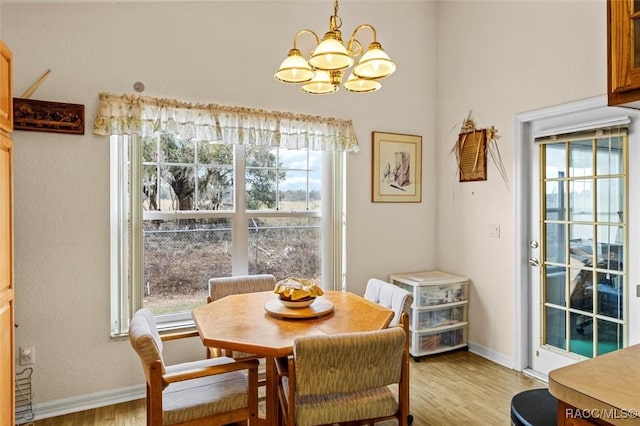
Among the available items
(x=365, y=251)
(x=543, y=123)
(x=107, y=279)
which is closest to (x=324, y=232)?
(x=365, y=251)

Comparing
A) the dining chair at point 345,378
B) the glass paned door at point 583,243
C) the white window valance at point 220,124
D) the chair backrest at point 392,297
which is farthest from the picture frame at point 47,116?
the glass paned door at point 583,243

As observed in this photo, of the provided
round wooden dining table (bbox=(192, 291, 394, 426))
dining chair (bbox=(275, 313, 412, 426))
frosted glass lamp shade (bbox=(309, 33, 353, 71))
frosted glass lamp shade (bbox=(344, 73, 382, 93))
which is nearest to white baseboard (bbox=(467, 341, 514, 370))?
round wooden dining table (bbox=(192, 291, 394, 426))

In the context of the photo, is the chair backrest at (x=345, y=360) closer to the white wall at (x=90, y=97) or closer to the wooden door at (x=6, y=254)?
the wooden door at (x=6, y=254)

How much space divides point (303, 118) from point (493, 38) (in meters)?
1.79

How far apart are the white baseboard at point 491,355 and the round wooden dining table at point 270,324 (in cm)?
165

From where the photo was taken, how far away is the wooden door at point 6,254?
1.88 meters

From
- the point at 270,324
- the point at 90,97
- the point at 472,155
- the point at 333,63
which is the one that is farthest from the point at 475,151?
the point at 90,97

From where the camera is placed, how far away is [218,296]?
9.14 feet

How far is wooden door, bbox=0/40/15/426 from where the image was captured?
1875 millimetres

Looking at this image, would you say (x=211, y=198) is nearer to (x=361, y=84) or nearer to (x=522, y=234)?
(x=361, y=84)

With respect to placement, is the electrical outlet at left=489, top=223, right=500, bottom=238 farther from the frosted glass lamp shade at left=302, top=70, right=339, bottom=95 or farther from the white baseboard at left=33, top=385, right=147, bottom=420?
the white baseboard at left=33, top=385, right=147, bottom=420

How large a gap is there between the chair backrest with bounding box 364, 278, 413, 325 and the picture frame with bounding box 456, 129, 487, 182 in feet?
5.00

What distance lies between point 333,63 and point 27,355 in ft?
8.60

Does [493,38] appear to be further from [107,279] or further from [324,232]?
[107,279]
